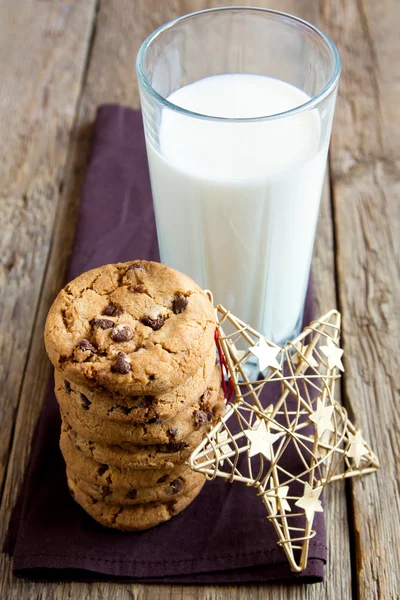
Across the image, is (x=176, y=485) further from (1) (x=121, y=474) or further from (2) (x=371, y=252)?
(2) (x=371, y=252)

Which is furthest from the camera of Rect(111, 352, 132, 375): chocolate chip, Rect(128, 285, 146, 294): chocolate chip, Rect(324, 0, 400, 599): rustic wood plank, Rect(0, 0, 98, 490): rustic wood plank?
Rect(0, 0, 98, 490): rustic wood plank

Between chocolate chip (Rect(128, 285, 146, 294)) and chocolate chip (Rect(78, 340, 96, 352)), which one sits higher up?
chocolate chip (Rect(128, 285, 146, 294))

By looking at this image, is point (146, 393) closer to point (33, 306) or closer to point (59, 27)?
point (33, 306)

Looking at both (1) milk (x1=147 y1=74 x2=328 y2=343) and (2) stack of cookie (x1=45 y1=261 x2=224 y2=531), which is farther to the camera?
(1) milk (x1=147 y1=74 x2=328 y2=343)

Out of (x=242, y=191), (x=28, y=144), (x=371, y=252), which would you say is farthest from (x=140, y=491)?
(x=28, y=144)

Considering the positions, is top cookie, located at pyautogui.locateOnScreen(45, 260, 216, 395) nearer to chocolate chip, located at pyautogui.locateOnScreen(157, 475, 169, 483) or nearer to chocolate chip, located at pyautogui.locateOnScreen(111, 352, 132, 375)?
chocolate chip, located at pyautogui.locateOnScreen(111, 352, 132, 375)

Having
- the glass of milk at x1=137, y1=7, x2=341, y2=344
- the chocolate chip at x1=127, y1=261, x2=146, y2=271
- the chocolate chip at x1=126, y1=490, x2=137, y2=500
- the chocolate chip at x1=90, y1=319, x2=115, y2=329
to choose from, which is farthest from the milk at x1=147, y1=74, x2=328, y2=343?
the chocolate chip at x1=126, y1=490, x2=137, y2=500
